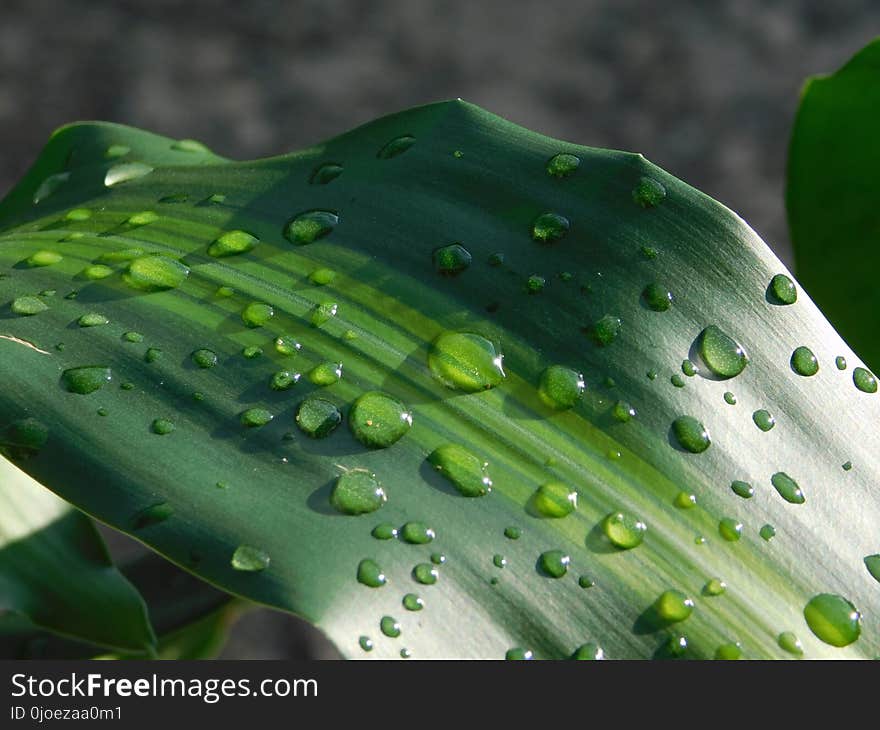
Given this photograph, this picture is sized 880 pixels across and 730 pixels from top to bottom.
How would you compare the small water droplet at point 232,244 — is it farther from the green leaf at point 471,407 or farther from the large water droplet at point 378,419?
the large water droplet at point 378,419

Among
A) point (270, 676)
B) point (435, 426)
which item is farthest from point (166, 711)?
point (435, 426)

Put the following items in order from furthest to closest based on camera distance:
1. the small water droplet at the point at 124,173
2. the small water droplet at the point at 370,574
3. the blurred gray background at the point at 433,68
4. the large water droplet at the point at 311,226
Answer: the blurred gray background at the point at 433,68
the small water droplet at the point at 124,173
the large water droplet at the point at 311,226
the small water droplet at the point at 370,574

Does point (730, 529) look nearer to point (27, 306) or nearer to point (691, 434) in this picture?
point (691, 434)

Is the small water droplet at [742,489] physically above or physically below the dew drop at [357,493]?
above

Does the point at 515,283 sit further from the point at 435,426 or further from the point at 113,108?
the point at 113,108

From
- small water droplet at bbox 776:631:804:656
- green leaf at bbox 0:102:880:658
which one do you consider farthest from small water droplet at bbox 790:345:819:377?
small water droplet at bbox 776:631:804:656

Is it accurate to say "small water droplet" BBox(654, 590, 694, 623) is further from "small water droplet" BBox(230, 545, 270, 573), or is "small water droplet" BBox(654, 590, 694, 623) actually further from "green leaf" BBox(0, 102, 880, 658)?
"small water droplet" BBox(230, 545, 270, 573)

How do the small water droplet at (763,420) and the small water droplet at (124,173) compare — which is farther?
the small water droplet at (124,173)

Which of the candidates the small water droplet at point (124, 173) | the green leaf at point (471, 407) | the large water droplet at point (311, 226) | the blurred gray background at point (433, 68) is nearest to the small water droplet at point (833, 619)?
the green leaf at point (471, 407)
